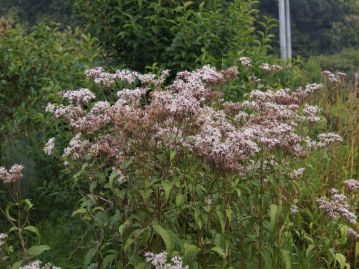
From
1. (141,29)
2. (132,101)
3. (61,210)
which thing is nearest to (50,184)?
(61,210)

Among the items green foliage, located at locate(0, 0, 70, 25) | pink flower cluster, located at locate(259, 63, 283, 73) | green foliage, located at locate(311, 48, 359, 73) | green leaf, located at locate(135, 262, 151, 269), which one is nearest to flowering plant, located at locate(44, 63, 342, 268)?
green leaf, located at locate(135, 262, 151, 269)

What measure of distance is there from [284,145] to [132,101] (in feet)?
3.09

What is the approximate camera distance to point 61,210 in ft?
20.6

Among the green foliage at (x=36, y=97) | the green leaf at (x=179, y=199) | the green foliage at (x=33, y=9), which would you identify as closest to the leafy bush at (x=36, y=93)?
the green foliage at (x=36, y=97)

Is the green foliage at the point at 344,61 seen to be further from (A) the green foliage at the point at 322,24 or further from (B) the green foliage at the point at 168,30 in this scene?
(B) the green foliage at the point at 168,30

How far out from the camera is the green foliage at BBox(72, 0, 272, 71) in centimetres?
591

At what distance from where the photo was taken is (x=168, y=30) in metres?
6.29

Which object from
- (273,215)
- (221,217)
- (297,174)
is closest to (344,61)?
(297,174)

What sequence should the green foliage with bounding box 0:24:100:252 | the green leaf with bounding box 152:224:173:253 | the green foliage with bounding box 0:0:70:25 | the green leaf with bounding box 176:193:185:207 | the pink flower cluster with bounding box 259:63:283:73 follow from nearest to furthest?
the green leaf with bounding box 152:224:173:253, the green leaf with bounding box 176:193:185:207, the pink flower cluster with bounding box 259:63:283:73, the green foliage with bounding box 0:24:100:252, the green foliage with bounding box 0:0:70:25

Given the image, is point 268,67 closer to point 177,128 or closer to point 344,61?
point 177,128

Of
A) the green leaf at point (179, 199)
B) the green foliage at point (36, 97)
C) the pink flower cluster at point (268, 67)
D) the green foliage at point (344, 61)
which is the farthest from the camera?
the green foliage at point (344, 61)

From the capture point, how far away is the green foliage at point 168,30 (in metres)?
5.91

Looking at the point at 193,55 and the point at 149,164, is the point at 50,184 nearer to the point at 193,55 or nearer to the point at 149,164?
the point at 193,55

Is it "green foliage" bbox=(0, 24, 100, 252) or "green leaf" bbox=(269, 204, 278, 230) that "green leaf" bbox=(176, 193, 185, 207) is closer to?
"green leaf" bbox=(269, 204, 278, 230)
